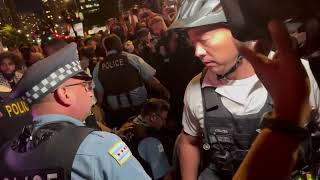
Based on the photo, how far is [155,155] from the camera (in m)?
4.31

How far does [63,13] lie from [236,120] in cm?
1557

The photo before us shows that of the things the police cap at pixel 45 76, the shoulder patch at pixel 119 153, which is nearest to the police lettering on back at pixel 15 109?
the police cap at pixel 45 76

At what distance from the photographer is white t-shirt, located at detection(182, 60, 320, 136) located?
2.57 meters

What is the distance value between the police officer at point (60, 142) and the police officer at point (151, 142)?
183 centimetres

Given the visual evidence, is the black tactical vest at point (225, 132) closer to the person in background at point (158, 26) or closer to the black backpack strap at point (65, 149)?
the black backpack strap at point (65, 149)

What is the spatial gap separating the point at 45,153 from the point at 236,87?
1.26 m

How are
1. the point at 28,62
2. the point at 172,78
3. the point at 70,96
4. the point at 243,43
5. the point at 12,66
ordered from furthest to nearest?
the point at 28,62, the point at 12,66, the point at 172,78, the point at 70,96, the point at 243,43

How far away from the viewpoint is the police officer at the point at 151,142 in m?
4.26

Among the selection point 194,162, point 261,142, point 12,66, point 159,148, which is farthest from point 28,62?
point 261,142

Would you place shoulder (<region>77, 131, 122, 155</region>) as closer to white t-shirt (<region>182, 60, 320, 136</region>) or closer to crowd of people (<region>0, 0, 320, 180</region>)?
crowd of people (<region>0, 0, 320, 180</region>)

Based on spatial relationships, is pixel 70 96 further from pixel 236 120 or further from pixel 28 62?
pixel 28 62

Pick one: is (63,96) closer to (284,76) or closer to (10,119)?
(10,119)

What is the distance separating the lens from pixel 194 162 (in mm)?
2965

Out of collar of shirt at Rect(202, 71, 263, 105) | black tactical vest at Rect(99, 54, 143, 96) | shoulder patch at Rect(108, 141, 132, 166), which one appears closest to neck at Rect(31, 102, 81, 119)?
shoulder patch at Rect(108, 141, 132, 166)
